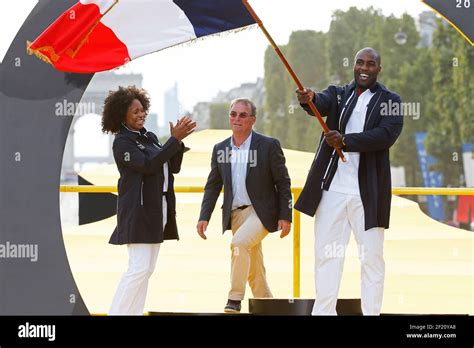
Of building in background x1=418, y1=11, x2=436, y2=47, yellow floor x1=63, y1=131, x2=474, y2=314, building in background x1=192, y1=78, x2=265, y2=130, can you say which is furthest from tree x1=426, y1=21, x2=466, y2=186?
building in background x1=192, y1=78, x2=265, y2=130

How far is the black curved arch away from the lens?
7.75m

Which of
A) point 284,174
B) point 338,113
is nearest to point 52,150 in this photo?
point 284,174

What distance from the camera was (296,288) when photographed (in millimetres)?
7980

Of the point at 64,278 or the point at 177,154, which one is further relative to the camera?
the point at 64,278

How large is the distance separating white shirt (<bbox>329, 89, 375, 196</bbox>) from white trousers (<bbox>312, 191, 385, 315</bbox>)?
0.16 ft

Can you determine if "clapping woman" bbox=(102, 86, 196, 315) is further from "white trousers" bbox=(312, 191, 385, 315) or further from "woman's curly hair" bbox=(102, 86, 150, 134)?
"white trousers" bbox=(312, 191, 385, 315)

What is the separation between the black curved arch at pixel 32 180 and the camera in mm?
7754

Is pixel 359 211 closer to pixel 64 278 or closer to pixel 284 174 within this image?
pixel 284 174

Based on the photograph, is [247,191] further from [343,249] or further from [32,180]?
[32,180]

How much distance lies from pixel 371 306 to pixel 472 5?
236 cm

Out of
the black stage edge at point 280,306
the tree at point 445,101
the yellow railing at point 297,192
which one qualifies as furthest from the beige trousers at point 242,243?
the tree at point 445,101

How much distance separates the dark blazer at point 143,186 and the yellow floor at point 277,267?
1510 millimetres
